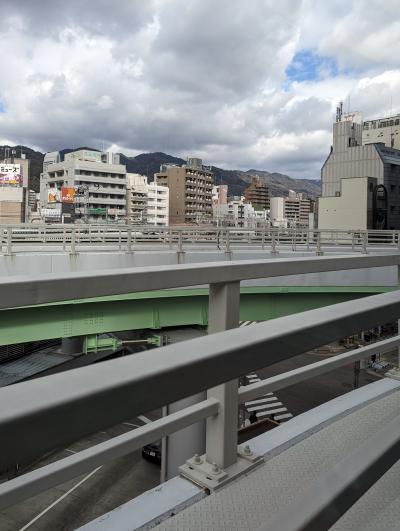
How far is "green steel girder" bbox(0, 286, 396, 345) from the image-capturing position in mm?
10688

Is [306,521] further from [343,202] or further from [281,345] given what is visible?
[343,202]

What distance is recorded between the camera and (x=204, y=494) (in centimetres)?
195

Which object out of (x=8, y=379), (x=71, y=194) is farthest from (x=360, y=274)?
(x=71, y=194)

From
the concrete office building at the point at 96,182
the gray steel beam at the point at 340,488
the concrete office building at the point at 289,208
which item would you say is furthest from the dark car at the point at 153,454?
the concrete office building at the point at 289,208

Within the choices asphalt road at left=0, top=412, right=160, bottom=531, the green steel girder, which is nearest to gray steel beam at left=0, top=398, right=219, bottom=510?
the green steel girder

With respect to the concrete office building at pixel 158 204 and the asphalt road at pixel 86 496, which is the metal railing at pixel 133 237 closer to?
the asphalt road at pixel 86 496

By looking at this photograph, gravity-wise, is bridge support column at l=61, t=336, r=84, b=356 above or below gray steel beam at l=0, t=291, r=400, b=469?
below

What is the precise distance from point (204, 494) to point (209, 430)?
29 centimetres

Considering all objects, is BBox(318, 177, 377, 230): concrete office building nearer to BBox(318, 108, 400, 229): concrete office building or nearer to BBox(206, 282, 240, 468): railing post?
BBox(318, 108, 400, 229): concrete office building

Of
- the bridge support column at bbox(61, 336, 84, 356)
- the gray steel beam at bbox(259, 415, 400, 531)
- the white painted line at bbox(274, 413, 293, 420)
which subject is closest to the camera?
the gray steel beam at bbox(259, 415, 400, 531)

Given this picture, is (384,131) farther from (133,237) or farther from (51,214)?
(133,237)

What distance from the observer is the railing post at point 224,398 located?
6.51 feet

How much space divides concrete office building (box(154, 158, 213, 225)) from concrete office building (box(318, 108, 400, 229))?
179 ft

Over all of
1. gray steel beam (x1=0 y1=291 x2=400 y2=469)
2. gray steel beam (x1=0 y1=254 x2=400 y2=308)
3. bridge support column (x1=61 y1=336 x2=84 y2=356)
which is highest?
gray steel beam (x1=0 y1=254 x2=400 y2=308)
